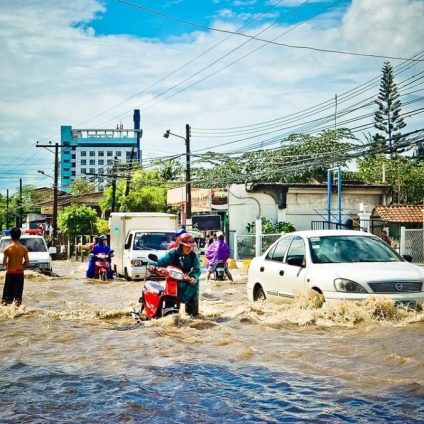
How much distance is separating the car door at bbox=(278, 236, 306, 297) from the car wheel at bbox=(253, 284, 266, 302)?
32.0 inches

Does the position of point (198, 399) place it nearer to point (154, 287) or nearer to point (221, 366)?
point (221, 366)

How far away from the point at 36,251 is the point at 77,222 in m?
30.1

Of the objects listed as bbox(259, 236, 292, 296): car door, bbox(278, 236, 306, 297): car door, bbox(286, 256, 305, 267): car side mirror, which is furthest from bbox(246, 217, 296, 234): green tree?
bbox(286, 256, 305, 267): car side mirror

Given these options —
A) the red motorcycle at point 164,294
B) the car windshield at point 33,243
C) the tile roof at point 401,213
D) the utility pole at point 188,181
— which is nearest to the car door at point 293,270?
the red motorcycle at point 164,294

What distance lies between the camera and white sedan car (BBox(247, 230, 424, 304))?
981 centimetres

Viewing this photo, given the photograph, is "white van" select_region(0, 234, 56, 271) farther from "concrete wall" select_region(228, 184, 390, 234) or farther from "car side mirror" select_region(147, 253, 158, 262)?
"concrete wall" select_region(228, 184, 390, 234)

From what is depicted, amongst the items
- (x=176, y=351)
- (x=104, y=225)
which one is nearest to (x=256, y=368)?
(x=176, y=351)

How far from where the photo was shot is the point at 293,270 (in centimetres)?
1108

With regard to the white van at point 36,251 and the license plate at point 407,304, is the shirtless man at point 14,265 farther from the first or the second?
the white van at point 36,251

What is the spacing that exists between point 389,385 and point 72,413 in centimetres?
296

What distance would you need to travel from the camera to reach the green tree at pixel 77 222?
54969 mm

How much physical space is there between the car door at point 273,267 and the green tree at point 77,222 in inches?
1731

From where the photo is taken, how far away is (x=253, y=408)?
19.4ft

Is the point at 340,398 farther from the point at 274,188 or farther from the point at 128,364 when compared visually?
the point at 274,188
